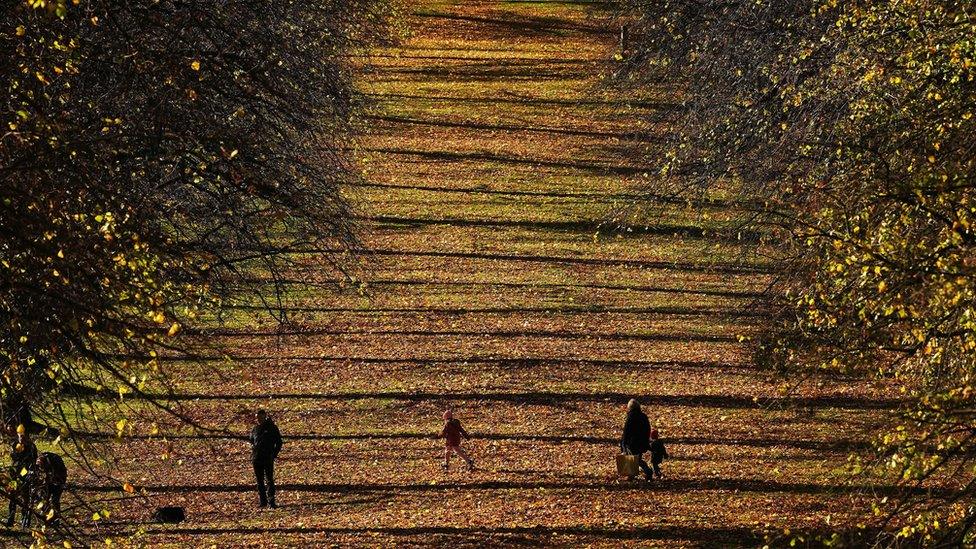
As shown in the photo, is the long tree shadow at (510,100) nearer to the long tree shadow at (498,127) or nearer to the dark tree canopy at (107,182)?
the long tree shadow at (498,127)

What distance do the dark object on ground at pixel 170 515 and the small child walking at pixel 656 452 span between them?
6003 mm

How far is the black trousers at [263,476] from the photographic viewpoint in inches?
674

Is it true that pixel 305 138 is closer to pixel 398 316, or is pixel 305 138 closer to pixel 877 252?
pixel 398 316

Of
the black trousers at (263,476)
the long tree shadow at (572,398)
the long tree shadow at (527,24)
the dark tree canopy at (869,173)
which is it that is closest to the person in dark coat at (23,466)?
the dark tree canopy at (869,173)

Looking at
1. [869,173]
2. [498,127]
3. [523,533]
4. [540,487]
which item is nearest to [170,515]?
[523,533]

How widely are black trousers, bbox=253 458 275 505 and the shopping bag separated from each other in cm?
442

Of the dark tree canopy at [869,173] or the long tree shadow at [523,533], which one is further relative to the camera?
the long tree shadow at [523,533]

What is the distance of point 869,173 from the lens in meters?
12.4

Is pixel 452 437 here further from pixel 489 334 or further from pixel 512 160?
pixel 512 160

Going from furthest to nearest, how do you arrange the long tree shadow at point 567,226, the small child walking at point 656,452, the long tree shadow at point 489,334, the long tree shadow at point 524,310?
1. the long tree shadow at point 567,226
2. the long tree shadow at point 524,310
3. the long tree shadow at point 489,334
4. the small child walking at point 656,452

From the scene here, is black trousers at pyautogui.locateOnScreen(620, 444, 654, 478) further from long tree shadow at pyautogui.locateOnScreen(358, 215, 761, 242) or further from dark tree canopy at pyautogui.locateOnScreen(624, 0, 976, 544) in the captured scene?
long tree shadow at pyautogui.locateOnScreen(358, 215, 761, 242)

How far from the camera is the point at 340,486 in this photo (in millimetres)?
18562

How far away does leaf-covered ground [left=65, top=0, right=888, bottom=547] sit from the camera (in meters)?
17.0

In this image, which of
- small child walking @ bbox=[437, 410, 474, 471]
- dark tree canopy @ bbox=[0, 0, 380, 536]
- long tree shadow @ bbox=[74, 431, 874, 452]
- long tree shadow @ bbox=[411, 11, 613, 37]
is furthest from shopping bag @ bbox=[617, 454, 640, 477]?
long tree shadow @ bbox=[411, 11, 613, 37]
